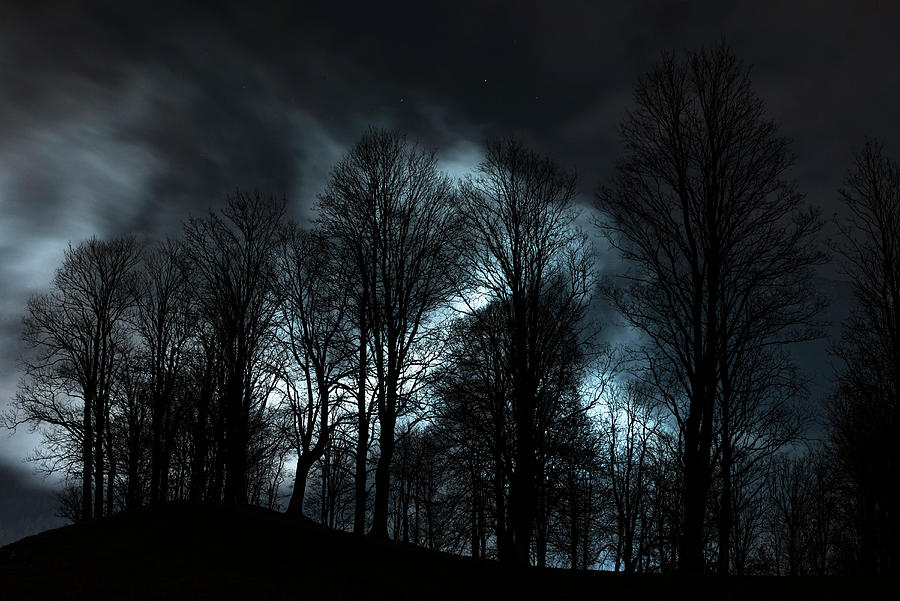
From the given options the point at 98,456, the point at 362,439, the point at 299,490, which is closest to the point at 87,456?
the point at 98,456

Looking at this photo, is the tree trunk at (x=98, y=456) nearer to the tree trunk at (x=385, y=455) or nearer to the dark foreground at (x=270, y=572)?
the dark foreground at (x=270, y=572)

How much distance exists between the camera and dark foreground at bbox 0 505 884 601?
14141mm

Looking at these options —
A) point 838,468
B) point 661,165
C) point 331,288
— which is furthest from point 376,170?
point 838,468

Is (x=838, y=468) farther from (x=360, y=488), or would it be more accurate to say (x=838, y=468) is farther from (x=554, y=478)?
(x=360, y=488)

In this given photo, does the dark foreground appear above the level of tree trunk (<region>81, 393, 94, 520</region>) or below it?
below

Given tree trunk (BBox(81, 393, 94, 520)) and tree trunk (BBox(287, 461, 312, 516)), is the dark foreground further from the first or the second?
tree trunk (BBox(81, 393, 94, 520))

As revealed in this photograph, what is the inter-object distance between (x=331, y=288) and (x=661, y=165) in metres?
13.8

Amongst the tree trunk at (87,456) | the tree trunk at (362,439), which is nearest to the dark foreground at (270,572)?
the tree trunk at (362,439)

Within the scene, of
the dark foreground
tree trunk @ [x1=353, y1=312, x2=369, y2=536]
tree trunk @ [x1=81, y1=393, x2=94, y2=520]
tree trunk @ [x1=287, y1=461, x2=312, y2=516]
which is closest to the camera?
the dark foreground

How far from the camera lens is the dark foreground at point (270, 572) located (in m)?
14.1

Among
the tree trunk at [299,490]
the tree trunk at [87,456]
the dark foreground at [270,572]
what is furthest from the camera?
the tree trunk at [87,456]

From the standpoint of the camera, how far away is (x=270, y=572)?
1609 centimetres

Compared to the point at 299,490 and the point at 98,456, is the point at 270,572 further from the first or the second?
the point at 98,456

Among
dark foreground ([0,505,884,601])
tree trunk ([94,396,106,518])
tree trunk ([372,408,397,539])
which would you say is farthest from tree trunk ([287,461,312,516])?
tree trunk ([94,396,106,518])
